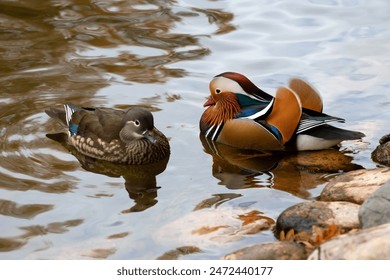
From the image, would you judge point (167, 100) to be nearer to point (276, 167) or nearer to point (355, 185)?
point (276, 167)

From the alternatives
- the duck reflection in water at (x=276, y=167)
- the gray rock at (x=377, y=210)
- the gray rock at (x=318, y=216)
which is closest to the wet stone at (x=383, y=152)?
the duck reflection in water at (x=276, y=167)

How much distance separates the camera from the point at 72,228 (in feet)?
26.1

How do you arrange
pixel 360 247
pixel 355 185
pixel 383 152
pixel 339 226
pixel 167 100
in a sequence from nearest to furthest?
1. pixel 360 247
2. pixel 339 226
3. pixel 355 185
4. pixel 383 152
5. pixel 167 100

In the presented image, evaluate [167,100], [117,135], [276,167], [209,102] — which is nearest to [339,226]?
[276,167]

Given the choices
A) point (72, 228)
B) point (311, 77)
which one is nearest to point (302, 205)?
point (72, 228)

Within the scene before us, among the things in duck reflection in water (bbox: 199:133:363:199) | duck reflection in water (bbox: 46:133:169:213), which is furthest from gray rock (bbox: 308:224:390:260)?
duck reflection in water (bbox: 46:133:169:213)

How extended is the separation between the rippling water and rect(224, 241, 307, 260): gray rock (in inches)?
20.1

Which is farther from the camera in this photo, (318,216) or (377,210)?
(318,216)

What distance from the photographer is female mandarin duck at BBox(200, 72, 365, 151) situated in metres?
9.56

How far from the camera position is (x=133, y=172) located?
9430 millimetres

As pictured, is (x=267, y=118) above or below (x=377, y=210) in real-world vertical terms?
below

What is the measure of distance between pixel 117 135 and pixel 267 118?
154 centimetres

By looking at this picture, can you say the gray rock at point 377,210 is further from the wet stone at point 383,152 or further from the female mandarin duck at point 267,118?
the female mandarin duck at point 267,118
